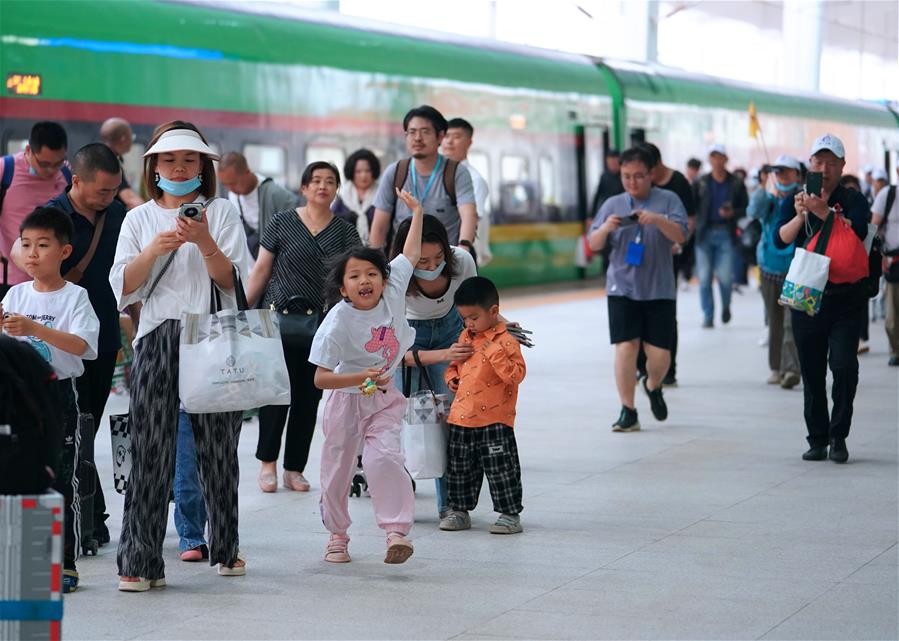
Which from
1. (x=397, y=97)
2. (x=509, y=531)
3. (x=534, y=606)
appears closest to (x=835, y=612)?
(x=534, y=606)

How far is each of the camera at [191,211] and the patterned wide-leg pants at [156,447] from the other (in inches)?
17.9

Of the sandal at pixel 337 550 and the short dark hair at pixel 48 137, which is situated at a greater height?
the short dark hair at pixel 48 137

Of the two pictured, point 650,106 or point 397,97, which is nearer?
point 397,97

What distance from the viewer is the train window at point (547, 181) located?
845 inches

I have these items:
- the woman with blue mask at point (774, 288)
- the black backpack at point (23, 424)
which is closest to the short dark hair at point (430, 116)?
the woman with blue mask at point (774, 288)

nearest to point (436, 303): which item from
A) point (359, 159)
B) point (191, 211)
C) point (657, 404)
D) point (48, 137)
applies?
point (191, 211)

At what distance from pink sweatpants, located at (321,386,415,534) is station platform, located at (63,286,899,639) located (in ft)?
0.67

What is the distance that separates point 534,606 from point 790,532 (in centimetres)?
171

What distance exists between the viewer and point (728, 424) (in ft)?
32.7

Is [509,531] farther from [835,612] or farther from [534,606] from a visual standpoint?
[835,612]

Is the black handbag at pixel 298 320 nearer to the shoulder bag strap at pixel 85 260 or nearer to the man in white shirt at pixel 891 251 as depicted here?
the shoulder bag strap at pixel 85 260

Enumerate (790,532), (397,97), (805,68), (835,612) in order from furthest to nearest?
(805,68) → (397,97) → (790,532) → (835,612)

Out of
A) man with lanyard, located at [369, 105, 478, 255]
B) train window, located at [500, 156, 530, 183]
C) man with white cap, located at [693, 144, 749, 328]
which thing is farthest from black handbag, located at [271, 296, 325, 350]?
train window, located at [500, 156, 530, 183]

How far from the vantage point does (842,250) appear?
8273 mm
